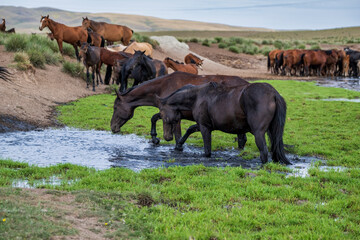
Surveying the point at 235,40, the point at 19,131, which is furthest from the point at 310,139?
the point at 235,40

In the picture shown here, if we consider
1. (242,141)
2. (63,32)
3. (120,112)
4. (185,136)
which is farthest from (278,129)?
(63,32)

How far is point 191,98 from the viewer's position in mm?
8461

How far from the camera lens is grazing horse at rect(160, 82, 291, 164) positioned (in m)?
7.33

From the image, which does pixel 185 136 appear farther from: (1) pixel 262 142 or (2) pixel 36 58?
(2) pixel 36 58

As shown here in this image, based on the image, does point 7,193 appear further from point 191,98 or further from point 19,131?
point 19,131

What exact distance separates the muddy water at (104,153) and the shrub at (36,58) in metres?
9.53

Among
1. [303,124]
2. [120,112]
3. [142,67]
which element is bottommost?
[303,124]

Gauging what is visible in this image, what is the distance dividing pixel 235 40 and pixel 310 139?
168 ft

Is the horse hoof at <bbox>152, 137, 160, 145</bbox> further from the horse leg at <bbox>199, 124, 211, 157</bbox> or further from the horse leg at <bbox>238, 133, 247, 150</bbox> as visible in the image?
the horse leg at <bbox>238, 133, 247, 150</bbox>

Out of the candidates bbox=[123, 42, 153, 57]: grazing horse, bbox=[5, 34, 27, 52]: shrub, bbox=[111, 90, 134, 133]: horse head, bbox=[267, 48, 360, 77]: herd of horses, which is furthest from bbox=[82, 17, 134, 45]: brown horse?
bbox=[111, 90, 134, 133]: horse head

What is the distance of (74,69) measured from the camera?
2066cm

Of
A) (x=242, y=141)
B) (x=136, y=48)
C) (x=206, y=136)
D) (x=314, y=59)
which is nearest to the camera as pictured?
(x=206, y=136)

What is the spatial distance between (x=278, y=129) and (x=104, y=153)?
11.2 feet

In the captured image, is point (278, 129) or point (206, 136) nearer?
point (278, 129)
